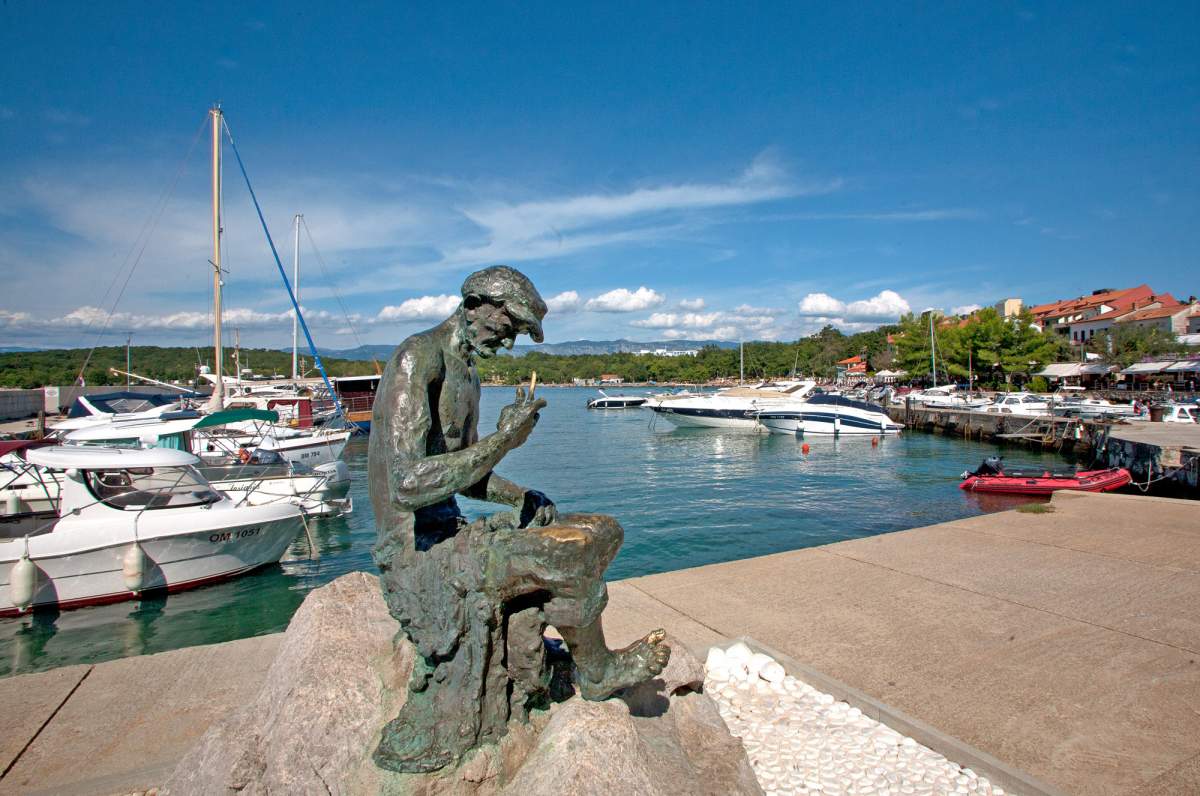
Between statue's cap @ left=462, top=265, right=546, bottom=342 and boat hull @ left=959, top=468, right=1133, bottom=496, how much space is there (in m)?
20.4

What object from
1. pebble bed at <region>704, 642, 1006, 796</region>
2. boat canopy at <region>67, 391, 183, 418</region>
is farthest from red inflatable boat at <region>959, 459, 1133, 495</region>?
boat canopy at <region>67, 391, 183, 418</region>

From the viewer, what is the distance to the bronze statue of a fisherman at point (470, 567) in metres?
2.82

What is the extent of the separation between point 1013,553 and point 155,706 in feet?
31.2

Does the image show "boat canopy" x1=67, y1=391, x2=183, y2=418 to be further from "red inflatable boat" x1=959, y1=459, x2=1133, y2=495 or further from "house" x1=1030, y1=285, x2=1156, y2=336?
"house" x1=1030, y1=285, x2=1156, y2=336

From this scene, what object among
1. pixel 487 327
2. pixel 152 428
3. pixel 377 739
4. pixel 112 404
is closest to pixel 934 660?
pixel 377 739

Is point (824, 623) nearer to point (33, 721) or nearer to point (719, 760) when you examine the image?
point (719, 760)

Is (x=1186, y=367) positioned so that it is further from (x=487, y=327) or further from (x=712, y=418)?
(x=487, y=327)

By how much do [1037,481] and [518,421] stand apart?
21800 mm

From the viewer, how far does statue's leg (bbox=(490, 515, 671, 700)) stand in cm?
282

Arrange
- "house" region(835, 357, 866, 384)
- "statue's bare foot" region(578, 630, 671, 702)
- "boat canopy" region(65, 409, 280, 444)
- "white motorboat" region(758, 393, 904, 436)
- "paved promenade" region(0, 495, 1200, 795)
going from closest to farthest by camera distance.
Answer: "statue's bare foot" region(578, 630, 671, 702) → "paved promenade" region(0, 495, 1200, 795) → "boat canopy" region(65, 409, 280, 444) → "white motorboat" region(758, 393, 904, 436) → "house" region(835, 357, 866, 384)

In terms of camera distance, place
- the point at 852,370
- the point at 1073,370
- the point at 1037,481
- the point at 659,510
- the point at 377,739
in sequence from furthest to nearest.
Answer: the point at 852,370 → the point at 1073,370 → the point at 1037,481 → the point at 659,510 → the point at 377,739

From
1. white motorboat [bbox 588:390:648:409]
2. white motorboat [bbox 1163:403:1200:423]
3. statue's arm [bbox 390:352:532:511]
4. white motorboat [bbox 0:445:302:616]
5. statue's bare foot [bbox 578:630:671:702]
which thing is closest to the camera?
statue's arm [bbox 390:352:532:511]

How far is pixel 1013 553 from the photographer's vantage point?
866 centimetres

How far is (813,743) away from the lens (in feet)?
13.8
